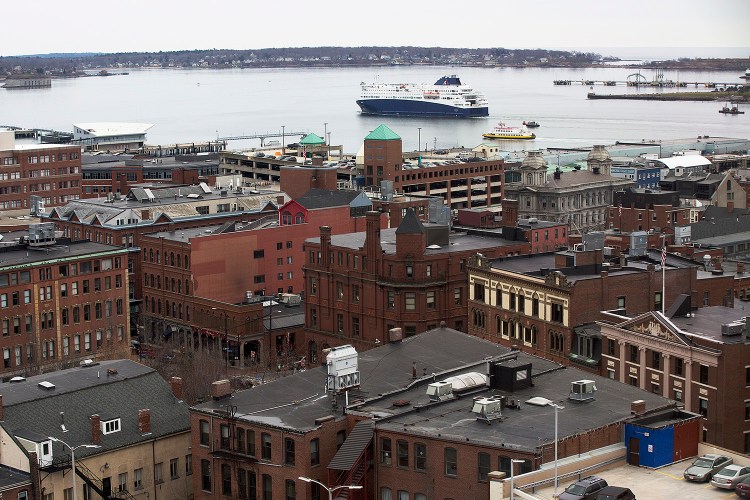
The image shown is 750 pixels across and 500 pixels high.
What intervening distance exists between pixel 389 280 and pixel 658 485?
4207 cm

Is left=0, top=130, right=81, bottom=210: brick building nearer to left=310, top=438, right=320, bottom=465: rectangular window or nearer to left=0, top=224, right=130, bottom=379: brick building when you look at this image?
left=0, top=224, right=130, bottom=379: brick building

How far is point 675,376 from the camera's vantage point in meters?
58.1

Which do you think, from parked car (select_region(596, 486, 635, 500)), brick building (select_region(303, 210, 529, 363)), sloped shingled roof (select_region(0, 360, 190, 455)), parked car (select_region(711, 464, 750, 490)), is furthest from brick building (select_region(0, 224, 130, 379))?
parked car (select_region(711, 464, 750, 490))

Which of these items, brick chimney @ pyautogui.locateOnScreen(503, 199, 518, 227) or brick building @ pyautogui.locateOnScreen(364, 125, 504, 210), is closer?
brick chimney @ pyautogui.locateOnScreen(503, 199, 518, 227)

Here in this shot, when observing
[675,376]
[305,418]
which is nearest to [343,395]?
[305,418]

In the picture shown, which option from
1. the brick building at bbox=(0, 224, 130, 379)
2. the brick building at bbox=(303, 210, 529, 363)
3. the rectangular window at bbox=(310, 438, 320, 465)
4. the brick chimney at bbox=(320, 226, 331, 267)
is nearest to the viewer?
the rectangular window at bbox=(310, 438, 320, 465)

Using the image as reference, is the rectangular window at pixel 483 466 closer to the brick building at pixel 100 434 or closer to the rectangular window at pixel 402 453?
the rectangular window at pixel 402 453

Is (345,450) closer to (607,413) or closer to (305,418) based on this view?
(305,418)

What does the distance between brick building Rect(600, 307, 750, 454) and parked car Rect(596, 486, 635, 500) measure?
58.0 ft

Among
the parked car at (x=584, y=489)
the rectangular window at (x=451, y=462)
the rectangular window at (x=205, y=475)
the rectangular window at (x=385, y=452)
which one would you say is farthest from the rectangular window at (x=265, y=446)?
the parked car at (x=584, y=489)

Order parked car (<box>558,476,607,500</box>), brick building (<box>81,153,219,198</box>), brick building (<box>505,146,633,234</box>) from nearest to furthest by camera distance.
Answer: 1. parked car (<box>558,476,607,500</box>)
2. brick building (<box>505,146,633,234</box>)
3. brick building (<box>81,153,219,198</box>)

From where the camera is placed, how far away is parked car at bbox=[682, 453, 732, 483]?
137 ft

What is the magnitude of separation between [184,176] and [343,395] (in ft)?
280

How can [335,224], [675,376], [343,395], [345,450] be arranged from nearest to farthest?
[345,450], [343,395], [675,376], [335,224]
